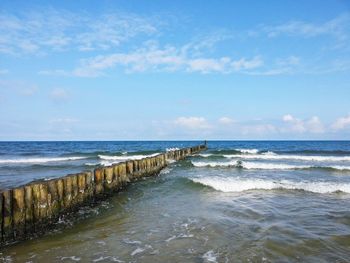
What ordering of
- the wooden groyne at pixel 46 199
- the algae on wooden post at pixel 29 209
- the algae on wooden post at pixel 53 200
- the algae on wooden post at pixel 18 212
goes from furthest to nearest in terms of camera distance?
the algae on wooden post at pixel 53 200, the algae on wooden post at pixel 29 209, the algae on wooden post at pixel 18 212, the wooden groyne at pixel 46 199

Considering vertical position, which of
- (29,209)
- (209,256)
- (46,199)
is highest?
(46,199)

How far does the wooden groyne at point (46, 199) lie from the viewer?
7.63m

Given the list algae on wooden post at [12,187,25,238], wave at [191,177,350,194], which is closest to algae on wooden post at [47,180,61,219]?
algae on wooden post at [12,187,25,238]

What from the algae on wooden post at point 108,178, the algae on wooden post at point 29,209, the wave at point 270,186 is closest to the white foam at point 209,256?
the algae on wooden post at point 29,209

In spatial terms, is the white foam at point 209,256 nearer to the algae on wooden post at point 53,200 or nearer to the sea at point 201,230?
the sea at point 201,230

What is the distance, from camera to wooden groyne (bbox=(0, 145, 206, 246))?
763cm

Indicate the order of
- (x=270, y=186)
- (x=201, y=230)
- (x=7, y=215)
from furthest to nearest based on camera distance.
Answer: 1. (x=270, y=186)
2. (x=201, y=230)
3. (x=7, y=215)

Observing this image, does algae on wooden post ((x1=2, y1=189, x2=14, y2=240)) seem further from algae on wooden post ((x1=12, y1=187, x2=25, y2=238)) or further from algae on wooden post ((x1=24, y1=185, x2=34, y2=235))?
algae on wooden post ((x1=24, y1=185, x2=34, y2=235))

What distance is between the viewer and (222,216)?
954cm

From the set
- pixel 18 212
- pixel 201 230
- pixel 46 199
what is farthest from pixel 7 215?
pixel 201 230

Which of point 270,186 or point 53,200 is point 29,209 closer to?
point 53,200

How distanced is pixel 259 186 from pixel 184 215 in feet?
20.1

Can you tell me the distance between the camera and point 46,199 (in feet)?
29.7

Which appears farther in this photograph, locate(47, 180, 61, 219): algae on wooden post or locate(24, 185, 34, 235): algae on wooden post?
locate(47, 180, 61, 219): algae on wooden post
